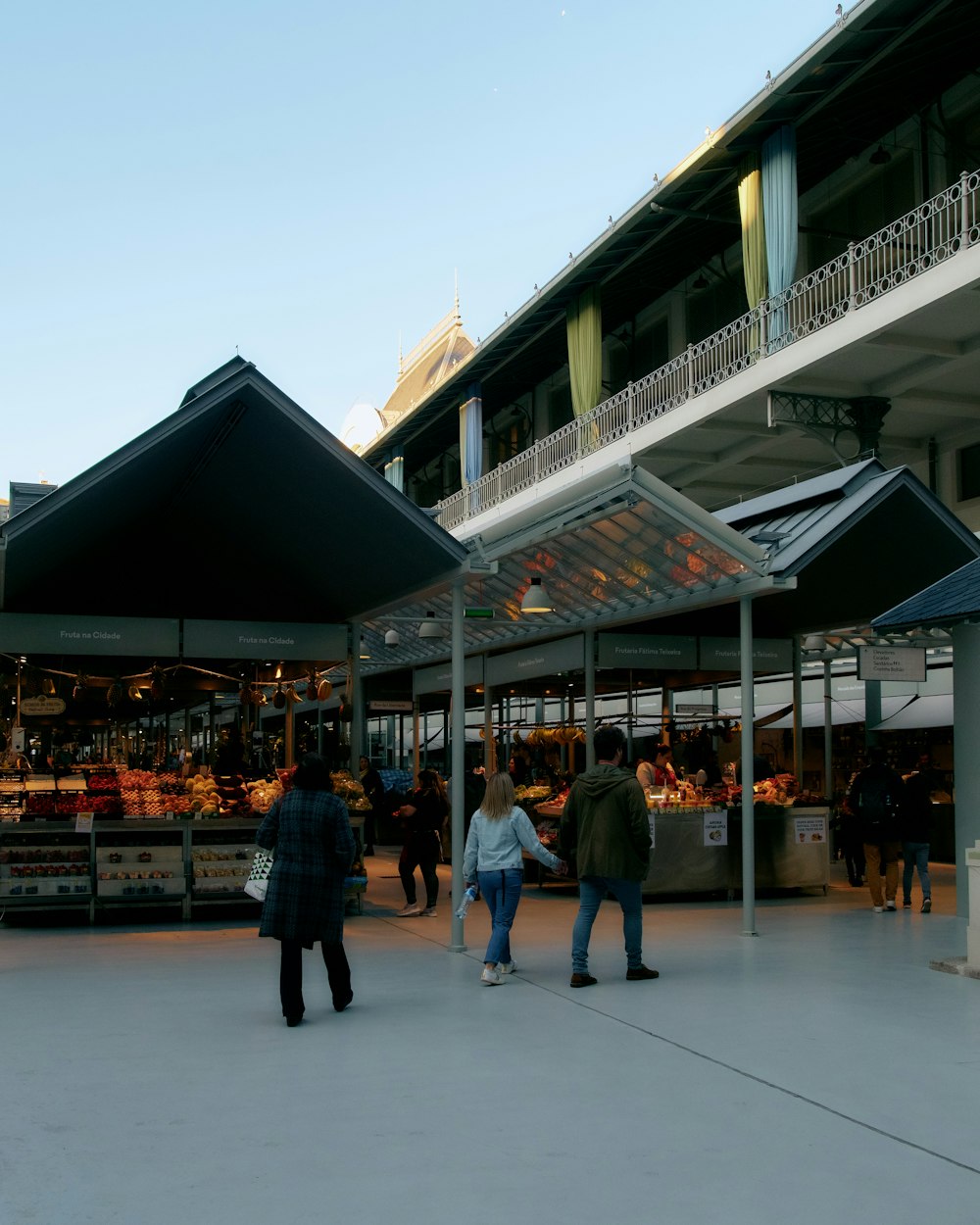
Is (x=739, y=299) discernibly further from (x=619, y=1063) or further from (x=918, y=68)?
(x=619, y=1063)

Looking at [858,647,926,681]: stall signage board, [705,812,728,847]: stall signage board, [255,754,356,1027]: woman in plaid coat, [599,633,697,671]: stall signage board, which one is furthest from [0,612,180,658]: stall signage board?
[858,647,926,681]: stall signage board

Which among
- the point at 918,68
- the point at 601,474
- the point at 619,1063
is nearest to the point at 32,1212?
the point at 619,1063

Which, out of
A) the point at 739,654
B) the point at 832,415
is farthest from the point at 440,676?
the point at 832,415

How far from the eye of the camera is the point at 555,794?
17734mm

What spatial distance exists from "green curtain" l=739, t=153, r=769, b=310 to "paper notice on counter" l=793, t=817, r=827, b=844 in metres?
11.0

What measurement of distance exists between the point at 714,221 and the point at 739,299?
5.75 feet

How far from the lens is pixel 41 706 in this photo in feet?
53.6

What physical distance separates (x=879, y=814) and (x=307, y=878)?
7.17m

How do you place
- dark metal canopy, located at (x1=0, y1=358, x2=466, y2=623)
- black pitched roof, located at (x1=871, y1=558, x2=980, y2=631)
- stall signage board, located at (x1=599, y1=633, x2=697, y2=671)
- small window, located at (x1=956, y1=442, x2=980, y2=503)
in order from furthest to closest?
small window, located at (x1=956, y1=442, x2=980, y2=503) → stall signage board, located at (x1=599, y1=633, x2=697, y2=671) → black pitched roof, located at (x1=871, y1=558, x2=980, y2=631) → dark metal canopy, located at (x1=0, y1=358, x2=466, y2=623)

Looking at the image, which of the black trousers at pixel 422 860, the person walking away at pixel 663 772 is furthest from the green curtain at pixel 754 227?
the black trousers at pixel 422 860

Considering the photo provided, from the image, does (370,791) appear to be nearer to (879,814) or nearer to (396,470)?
(879,814)

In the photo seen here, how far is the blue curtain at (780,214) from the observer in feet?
72.6

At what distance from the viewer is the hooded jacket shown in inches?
364

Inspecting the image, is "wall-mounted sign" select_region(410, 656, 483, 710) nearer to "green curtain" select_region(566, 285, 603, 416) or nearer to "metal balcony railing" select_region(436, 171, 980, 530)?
"metal balcony railing" select_region(436, 171, 980, 530)
